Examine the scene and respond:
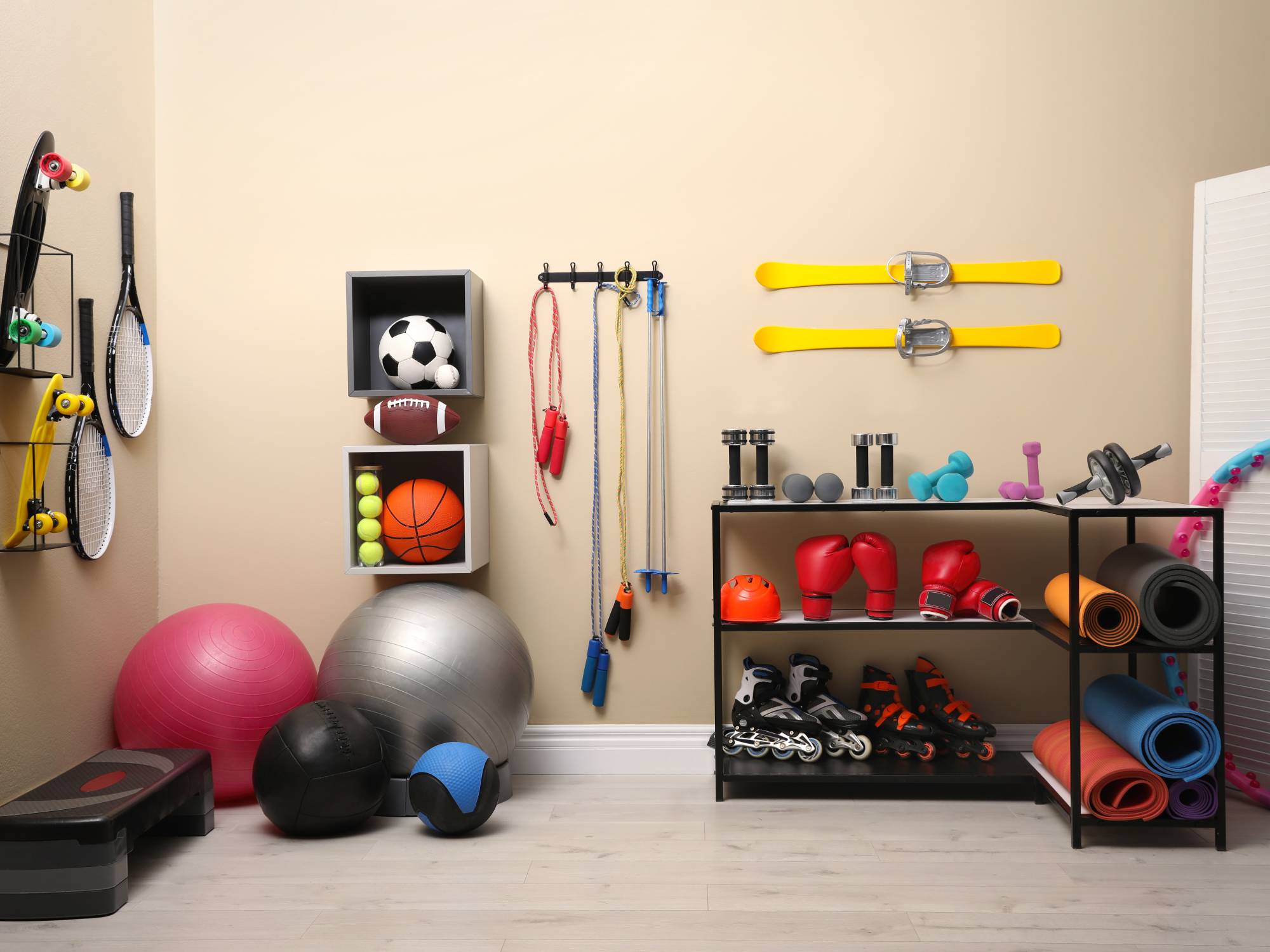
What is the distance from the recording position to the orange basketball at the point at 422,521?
2.63 metres

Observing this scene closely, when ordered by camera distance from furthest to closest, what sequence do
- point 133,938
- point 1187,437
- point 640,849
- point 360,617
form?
point 1187,437 → point 360,617 → point 640,849 → point 133,938

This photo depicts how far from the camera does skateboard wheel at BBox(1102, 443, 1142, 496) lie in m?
2.21

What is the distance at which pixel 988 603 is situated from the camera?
254 centimetres

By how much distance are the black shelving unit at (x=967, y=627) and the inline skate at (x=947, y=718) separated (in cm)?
4

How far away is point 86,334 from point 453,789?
1.72 meters

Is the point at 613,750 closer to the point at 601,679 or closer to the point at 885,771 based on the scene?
the point at 601,679

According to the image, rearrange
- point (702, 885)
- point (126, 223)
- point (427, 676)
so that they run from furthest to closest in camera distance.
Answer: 1. point (126, 223)
2. point (427, 676)
3. point (702, 885)

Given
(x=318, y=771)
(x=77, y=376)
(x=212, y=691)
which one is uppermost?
(x=77, y=376)

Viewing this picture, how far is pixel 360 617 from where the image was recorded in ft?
8.50

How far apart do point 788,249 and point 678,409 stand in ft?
2.07

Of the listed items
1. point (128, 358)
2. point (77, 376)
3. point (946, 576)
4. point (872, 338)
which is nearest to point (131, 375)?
point (128, 358)

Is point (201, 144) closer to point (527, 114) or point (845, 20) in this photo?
point (527, 114)

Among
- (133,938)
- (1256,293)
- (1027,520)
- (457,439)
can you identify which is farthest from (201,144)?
(1256,293)

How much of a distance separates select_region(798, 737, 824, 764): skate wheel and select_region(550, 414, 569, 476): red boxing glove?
117 cm
